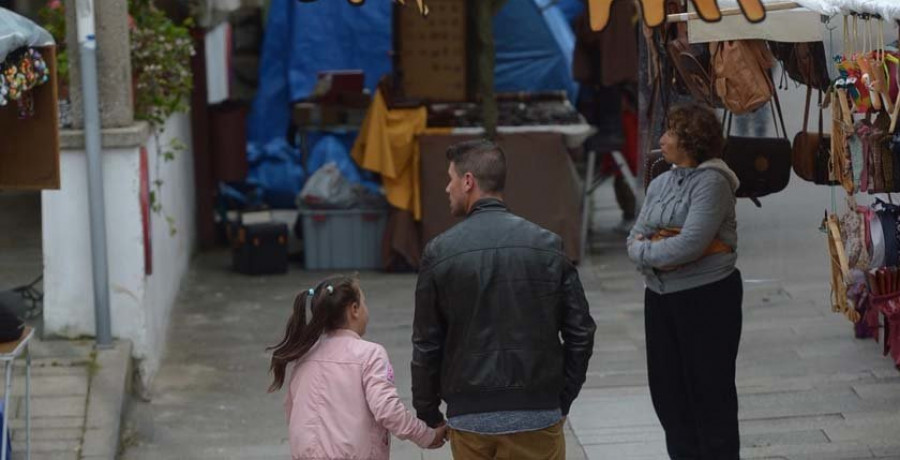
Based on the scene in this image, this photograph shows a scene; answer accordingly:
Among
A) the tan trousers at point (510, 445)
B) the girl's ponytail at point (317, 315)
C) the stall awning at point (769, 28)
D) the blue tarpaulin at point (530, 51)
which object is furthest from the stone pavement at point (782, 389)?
the blue tarpaulin at point (530, 51)

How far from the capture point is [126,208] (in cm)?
778

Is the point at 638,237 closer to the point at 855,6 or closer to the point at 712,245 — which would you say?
the point at 712,245

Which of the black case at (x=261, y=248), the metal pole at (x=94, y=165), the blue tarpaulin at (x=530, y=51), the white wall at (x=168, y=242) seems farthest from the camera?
the blue tarpaulin at (x=530, y=51)

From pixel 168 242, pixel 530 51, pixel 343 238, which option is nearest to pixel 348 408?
pixel 168 242

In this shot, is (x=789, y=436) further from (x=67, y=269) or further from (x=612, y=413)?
(x=67, y=269)

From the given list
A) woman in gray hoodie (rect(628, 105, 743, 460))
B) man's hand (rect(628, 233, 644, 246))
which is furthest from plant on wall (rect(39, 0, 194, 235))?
woman in gray hoodie (rect(628, 105, 743, 460))

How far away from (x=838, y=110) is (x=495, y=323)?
206cm

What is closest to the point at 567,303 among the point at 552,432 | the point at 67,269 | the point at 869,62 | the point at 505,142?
the point at 552,432

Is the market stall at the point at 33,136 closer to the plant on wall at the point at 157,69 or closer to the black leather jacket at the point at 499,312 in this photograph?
the plant on wall at the point at 157,69

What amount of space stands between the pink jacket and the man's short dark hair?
2.23ft

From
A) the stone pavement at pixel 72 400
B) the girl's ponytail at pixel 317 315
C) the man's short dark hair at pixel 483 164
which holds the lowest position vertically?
the stone pavement at pixel 72 400

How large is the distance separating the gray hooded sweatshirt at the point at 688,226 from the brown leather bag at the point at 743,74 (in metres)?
0.29

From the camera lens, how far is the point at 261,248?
11.5m

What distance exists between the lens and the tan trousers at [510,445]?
4387mm
